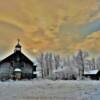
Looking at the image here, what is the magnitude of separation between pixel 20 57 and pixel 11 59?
2.56 meters

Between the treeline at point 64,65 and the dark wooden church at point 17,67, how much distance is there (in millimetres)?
13997

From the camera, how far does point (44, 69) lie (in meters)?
112

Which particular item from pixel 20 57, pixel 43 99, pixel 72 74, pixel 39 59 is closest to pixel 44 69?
pixel 39 59

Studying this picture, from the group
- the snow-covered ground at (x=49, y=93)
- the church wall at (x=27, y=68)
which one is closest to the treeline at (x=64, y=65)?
the church wall at (x=27, y=68)

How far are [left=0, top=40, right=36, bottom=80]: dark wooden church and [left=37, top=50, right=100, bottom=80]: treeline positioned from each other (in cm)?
1400

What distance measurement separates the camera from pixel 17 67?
6856 centimetres

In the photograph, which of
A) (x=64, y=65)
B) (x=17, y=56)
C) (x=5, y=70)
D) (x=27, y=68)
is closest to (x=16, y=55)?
(x=17, y=56)

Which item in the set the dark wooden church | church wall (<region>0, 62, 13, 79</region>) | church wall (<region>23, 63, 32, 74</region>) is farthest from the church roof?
church wall (<region>0, 62, 13, 79</region>)

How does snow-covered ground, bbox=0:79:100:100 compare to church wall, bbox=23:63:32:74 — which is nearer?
snow-covered ground, bbox=0:79:100:100

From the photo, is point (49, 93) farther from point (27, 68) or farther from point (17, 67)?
point (17, 67)

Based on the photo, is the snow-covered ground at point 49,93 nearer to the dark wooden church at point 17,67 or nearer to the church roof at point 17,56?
the dark wooden church at point 17,67

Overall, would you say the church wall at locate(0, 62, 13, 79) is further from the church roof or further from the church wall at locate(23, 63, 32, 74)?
the church wall at locate(23, 63, 32, 74)

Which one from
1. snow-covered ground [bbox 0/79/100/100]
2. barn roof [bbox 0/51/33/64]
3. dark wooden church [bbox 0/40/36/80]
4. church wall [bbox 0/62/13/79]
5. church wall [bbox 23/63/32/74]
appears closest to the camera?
snow-covered ground [bbox 0/79/100/100]

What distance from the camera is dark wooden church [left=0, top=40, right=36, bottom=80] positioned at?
67188 millimetres
